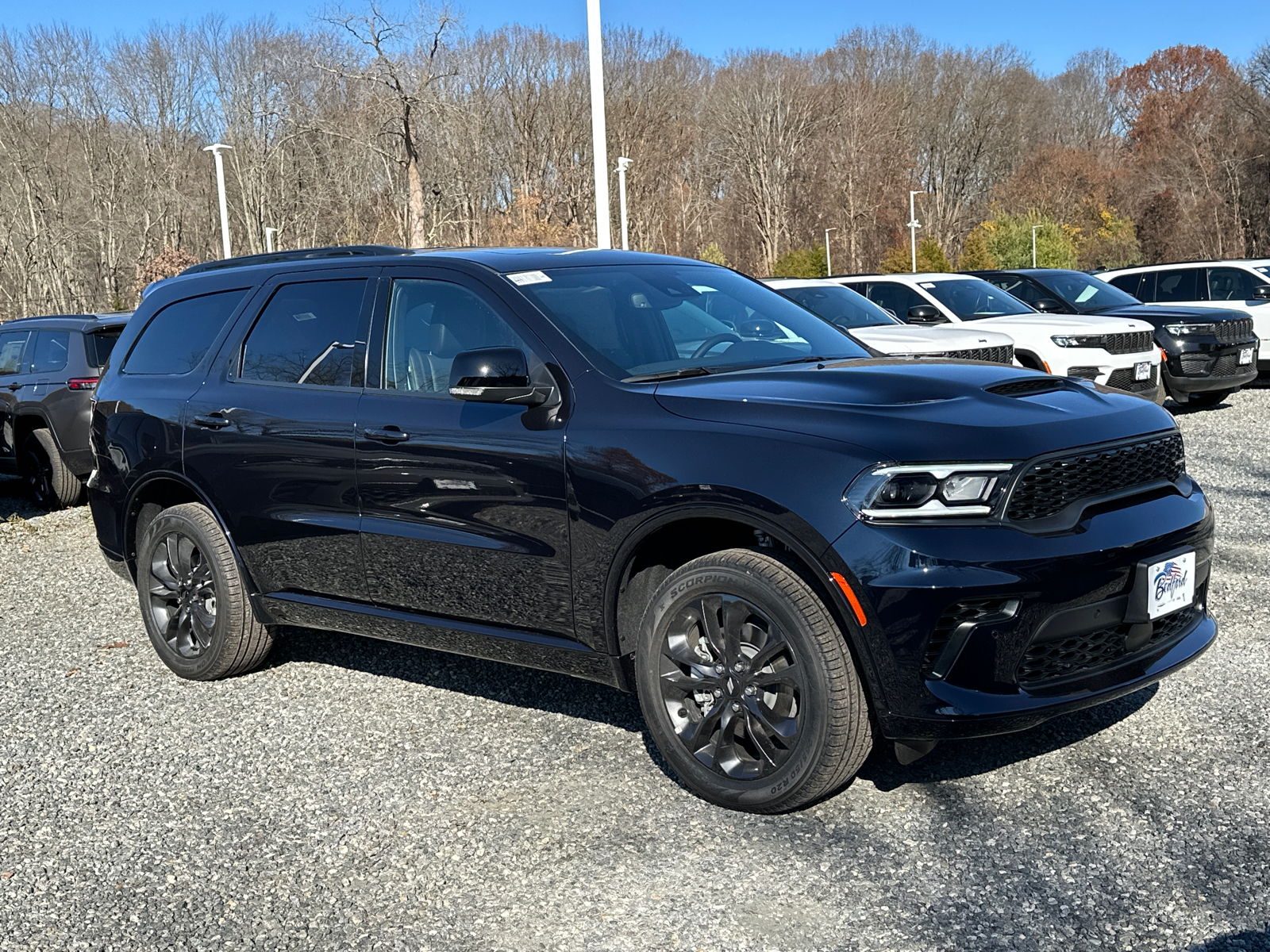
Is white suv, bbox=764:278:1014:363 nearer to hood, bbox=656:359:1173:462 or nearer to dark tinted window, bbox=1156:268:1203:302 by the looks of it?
dark tinted window, bbox=1156:268:1203:302

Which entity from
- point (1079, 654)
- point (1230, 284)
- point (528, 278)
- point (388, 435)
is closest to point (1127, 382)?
point (1230, 284)

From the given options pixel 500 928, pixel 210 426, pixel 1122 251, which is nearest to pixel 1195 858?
pixel 500 928

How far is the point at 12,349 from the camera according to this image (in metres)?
12.0

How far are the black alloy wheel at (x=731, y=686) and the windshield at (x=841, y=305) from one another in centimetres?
875

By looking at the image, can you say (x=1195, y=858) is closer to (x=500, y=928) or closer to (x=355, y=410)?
(x=500, y=928)

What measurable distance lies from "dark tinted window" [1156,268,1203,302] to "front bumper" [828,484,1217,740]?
14.8m

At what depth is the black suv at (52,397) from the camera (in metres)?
11.4

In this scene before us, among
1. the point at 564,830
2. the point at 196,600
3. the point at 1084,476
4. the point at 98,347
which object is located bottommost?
the point at 564,830

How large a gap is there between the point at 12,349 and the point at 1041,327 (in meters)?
10.1

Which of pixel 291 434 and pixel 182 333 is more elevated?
pixel 182 333

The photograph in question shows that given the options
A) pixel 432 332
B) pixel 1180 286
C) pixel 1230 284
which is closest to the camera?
pixel 432 332

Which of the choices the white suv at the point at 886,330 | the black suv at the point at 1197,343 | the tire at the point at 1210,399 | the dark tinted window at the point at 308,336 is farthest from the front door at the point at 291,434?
the tire at the point at 1210,399

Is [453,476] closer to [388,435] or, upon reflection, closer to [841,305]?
[388,435]

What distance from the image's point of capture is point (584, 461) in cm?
411
